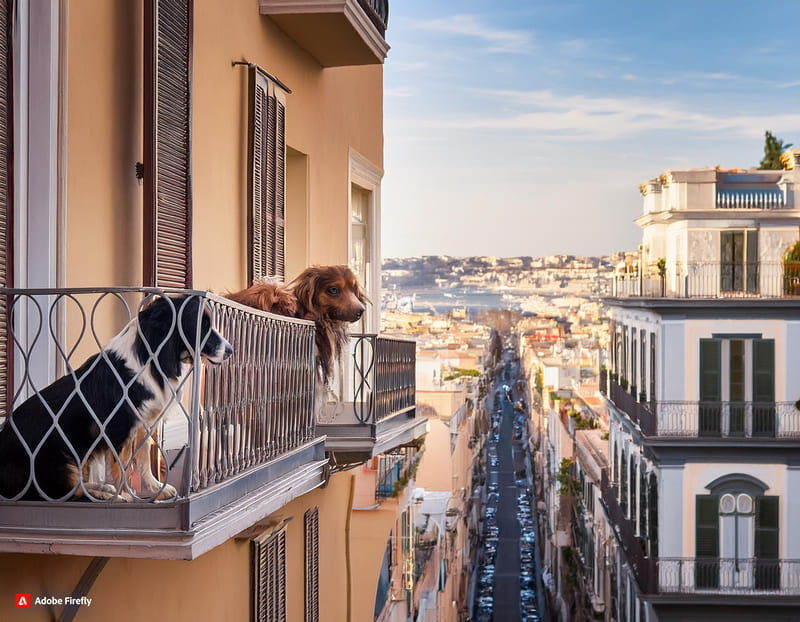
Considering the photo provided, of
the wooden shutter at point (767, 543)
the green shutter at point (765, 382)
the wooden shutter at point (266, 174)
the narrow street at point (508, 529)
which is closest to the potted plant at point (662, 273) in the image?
the green shutter at point (765, 382)

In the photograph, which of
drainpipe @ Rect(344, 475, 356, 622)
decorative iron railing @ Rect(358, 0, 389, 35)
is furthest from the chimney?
decorative iron railing @ Rect(358, 0, 389, 35)

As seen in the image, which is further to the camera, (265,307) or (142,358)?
(265,307)

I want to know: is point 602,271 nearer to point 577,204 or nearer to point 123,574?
point 577,204

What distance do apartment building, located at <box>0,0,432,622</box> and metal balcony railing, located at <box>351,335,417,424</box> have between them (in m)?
0.02

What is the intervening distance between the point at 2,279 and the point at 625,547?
18260 millimetres

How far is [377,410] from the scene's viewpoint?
231 inches

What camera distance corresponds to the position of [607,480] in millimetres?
23969

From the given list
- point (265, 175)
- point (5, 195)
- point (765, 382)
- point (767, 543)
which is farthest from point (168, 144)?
point (767, 543)

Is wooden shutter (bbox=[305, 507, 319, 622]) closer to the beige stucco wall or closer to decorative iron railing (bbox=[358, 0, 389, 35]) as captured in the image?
the beige stucco wall

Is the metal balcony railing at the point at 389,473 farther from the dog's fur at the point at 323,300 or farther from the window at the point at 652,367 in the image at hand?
the dog's fur at the point at 323,300

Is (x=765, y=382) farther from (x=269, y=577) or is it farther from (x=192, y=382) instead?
(x=192, y=382)

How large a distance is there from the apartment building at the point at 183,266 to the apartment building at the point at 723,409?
35.1ft

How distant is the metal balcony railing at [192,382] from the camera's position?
111 inches

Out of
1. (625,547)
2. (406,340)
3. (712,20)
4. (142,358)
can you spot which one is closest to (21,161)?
(142,358)
